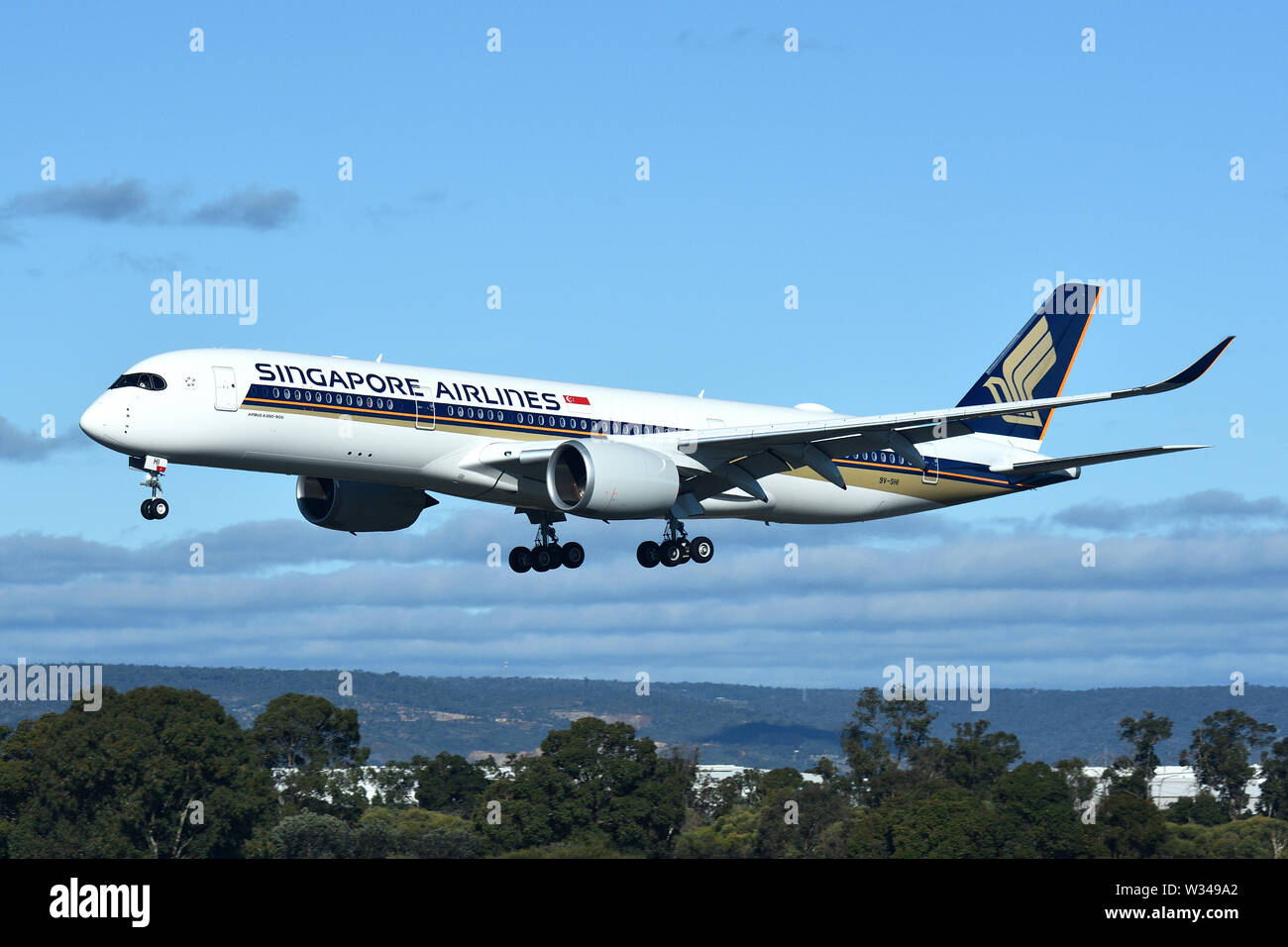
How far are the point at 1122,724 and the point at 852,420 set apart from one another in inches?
4082

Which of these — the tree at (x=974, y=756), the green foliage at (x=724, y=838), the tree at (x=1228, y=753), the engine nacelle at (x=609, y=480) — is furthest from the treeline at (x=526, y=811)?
the engine nacelle at (x=609, y=480)

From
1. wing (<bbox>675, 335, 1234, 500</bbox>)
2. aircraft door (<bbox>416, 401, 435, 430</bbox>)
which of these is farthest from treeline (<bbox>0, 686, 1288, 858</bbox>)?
aircraft door (<bbox>416, 401, 435, 430</bbox>)

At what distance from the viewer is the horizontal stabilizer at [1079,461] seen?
43688 millimetres

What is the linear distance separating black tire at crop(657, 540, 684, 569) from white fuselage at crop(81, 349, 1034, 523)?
1409 millimetres

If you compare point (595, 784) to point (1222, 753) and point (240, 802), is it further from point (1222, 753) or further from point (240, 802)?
point (1222, 753)

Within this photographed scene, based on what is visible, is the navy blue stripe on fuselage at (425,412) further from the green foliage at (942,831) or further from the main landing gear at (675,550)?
the green foliage at (942,831)

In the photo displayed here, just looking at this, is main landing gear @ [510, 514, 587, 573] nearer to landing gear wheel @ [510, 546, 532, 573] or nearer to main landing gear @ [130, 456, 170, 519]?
landing gear wheel @ [510, 546, 532, 573]

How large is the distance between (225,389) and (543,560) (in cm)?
1213

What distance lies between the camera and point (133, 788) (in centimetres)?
10006

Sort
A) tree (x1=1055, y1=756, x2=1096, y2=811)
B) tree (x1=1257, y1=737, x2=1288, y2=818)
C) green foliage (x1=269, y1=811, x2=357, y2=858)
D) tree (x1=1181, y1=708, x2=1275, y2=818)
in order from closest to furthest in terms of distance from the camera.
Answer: green foliage (x1=269, y1=811, x2=357, y2=858), tree (x1=1055, y1=756, x2=1096, y2=811), tree (x1=1257, y1=737, x2=1288, y2=818), tree (x1=1181, y1=708, x2=1275, y2=818)

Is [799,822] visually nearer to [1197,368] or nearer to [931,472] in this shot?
[931,472]

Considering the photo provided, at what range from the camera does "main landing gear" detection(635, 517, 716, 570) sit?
1827 inches
